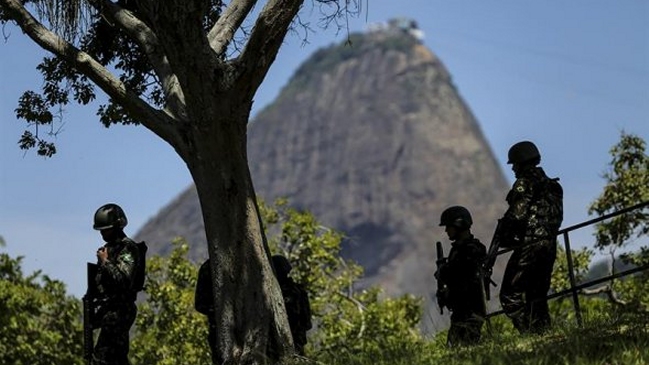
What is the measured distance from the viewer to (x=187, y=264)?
34156 millimetres

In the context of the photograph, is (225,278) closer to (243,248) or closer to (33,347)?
→ (243,248)

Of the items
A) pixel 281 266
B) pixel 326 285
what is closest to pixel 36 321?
pixel 326 285

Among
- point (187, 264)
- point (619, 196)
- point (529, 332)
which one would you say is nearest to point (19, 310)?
point (187, 264)

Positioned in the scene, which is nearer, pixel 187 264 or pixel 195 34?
pixel 195 34

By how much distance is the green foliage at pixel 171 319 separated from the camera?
32188 millimetres

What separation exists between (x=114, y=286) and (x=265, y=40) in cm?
285

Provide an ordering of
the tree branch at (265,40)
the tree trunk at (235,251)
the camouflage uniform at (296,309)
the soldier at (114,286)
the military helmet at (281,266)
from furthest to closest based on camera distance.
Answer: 1. the military helmet at (281,266)
2. the camouflage uniform at (296,309)
3. the soldier at (114,286)
4. the tree trunk at (235,251)
5. the tree branch at (265,40)

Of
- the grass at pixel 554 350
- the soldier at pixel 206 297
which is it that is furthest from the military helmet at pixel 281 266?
the grass at pixel 554 350

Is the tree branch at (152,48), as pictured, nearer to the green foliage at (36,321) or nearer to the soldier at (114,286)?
the soldier at (114,286)

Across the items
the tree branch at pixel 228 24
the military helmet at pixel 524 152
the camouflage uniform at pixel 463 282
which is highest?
the tree branch at pixel 228 24

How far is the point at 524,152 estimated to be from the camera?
506 inches

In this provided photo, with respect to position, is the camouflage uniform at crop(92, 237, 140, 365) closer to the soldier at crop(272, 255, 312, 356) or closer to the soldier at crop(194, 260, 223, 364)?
the soldier at crop(194, 260, 223, 364)

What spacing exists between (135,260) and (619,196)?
15941mm

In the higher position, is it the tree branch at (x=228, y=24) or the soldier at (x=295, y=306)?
the tree branch at (x=228, y=24)
